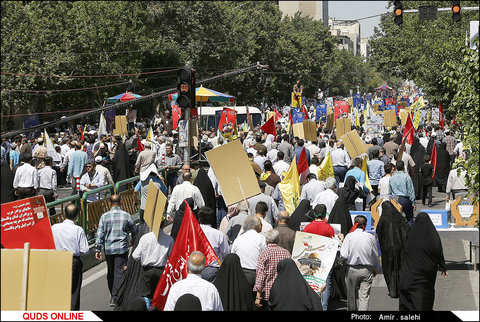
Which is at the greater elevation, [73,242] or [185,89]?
[185,89]

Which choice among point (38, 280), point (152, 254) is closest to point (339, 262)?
point (152, 254)

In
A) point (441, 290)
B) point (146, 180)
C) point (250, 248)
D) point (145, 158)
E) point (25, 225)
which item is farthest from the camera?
point (145, 158)

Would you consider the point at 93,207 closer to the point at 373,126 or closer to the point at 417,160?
the point at 417,160

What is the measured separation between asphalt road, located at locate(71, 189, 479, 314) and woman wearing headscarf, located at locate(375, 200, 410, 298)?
1.20 feet

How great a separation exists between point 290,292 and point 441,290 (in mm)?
4529

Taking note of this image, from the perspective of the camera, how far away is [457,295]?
37.0 feet

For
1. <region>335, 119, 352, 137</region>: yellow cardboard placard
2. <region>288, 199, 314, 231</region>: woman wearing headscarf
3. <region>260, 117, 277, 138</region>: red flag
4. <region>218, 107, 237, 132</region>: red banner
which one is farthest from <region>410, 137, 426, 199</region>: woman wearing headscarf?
<region>218, 107, 237, 132</region>: red banner

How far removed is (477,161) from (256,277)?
8.80 feet

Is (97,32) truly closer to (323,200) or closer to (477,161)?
(323,200)

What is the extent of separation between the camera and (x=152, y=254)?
31.1ft

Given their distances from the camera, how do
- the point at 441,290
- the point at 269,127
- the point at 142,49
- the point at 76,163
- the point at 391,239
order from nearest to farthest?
the point at 391,239 → the point at 441,290 → the point at 76,163 → the point at 269,127 → the point at 142,49

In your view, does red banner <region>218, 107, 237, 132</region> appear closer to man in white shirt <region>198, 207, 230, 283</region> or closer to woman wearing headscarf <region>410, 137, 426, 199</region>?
woman wearing headscarf <region>410, 137, 426, 199</region>

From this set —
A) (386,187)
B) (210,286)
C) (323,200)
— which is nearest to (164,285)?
(210,286)

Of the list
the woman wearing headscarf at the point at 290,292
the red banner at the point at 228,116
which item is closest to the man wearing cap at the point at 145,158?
the woman wearing headscarf at the point at 290,292
